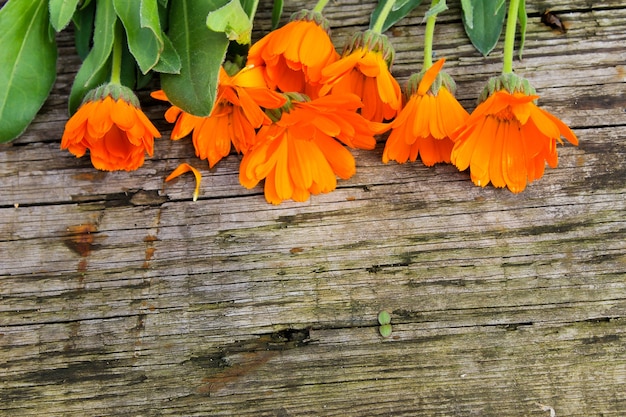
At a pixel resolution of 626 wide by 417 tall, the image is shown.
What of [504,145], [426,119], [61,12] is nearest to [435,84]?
[426,119]

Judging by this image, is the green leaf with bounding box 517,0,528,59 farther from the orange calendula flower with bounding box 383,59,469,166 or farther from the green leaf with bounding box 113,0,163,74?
the green leaf with bounding box 113,0,163,74

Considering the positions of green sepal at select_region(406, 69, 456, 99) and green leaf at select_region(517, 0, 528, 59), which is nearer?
green sepal at select_region(406, 69, 456, 99)

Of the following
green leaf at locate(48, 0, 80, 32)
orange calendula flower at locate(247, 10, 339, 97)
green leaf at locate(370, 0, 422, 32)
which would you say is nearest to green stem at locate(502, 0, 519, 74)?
green leaf at locate(370, 0, 422, 32)

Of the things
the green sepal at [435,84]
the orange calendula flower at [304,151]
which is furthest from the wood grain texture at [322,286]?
the green sepal at [435,84]

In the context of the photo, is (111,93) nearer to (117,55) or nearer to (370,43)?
(117,55)

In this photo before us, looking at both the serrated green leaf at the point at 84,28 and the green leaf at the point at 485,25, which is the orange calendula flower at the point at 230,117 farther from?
the green leaf at the point at 485,25
